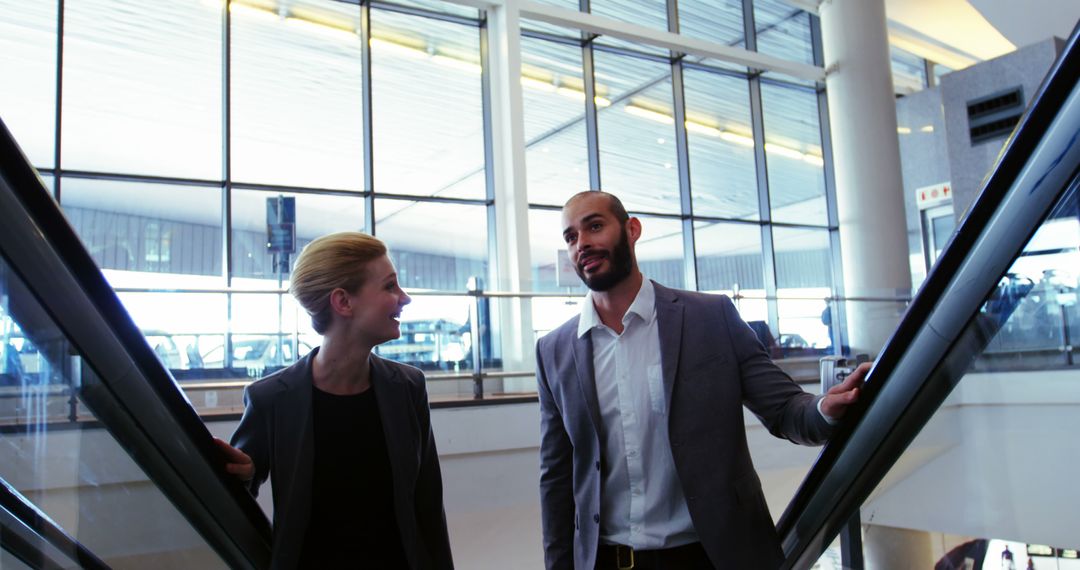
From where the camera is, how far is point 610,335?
7.54 feet

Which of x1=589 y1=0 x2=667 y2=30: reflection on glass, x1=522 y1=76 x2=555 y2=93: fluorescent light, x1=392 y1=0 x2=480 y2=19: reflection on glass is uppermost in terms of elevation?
x1=589 y1=0 x2=667 y2=30: reflection on glass

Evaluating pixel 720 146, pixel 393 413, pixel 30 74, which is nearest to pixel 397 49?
pixel 30 74

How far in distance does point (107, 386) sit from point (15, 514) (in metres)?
0.25

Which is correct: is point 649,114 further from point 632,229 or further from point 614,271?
point 614,271

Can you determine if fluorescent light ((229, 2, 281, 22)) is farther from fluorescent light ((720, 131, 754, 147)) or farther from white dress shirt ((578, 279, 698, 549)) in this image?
white dress shirt ((578, 279, 698, 549))

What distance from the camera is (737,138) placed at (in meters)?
13.8

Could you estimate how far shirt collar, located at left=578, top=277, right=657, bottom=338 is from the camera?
2.24m

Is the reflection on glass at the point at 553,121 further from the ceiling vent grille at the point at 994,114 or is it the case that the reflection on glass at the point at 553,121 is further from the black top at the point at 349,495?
the black top at the point at 349,495

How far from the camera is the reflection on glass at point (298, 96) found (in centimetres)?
977

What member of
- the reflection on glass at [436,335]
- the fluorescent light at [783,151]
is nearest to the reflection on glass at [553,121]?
the fluorescent light at [783,151]

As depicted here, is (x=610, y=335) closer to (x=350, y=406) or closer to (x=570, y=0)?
(x=350, y=406)

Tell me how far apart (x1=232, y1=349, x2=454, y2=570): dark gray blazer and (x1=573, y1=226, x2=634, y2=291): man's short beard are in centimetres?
55

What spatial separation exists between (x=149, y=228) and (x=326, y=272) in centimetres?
802

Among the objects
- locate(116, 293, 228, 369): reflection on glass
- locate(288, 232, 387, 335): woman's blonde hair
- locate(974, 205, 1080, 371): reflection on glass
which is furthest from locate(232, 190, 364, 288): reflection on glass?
locate(974, 205, 1080, 371): reflection on glass
